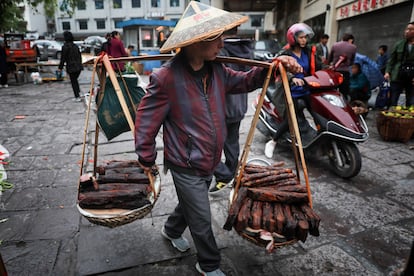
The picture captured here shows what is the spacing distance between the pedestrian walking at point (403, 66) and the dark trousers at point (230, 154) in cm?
396

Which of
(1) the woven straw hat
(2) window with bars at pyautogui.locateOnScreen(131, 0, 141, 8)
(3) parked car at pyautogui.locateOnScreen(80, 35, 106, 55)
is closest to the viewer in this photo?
(1) the woven straw hat

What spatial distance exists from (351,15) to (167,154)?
1340 centimetres

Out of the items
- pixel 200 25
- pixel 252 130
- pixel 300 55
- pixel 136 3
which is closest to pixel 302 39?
pixel 300 55

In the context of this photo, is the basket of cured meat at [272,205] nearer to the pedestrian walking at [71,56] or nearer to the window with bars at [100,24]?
the pedestrian walking at [71,56]

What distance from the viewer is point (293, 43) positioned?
3791mm

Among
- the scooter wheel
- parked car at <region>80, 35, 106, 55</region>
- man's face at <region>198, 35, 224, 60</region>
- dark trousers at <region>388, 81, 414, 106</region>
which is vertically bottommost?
the scooter wheel

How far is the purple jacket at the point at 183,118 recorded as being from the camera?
71.9 inches

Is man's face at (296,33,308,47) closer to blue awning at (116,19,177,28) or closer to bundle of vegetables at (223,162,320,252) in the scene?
bundle of vegetables at (223,162,320,252)

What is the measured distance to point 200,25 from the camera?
1690 mm

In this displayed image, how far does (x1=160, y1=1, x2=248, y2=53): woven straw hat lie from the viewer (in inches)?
64.7

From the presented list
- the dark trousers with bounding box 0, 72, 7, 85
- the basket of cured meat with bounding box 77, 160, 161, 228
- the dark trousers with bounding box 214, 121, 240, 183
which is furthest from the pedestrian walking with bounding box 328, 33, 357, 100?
the dark trousers with bounding box 0, 72, 7, 85

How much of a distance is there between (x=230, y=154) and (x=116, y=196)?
1657mm

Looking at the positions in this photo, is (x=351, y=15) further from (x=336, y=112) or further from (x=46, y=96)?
(x=46, y=96)

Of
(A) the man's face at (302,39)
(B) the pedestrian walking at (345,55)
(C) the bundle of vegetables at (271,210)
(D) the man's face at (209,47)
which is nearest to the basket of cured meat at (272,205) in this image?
(C) the bundle of vegetables at (271,210)
